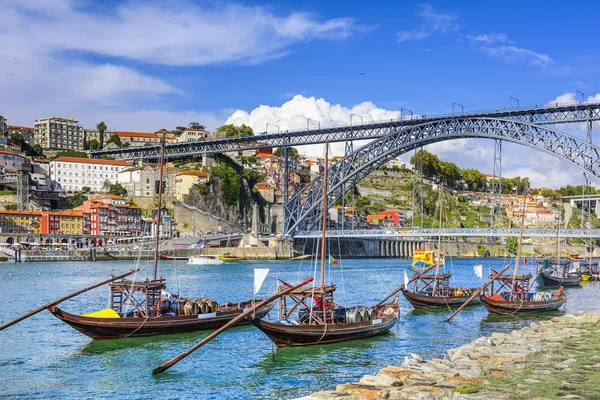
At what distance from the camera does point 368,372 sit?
16141mm

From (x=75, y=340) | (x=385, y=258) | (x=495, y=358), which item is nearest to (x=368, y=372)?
(x=495, y=358)

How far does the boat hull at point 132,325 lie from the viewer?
19.6 m

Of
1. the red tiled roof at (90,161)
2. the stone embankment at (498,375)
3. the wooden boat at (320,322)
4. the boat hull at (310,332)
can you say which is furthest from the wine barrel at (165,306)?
the red tiled roof at (90,161)

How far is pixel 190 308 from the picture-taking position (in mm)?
21594

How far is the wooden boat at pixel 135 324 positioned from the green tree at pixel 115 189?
7172 centimetres

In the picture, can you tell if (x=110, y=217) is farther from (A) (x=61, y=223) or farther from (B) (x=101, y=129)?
(B) (x=101, y=129)

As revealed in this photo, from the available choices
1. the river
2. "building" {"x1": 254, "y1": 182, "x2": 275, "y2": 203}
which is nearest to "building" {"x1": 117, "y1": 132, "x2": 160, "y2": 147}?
"building" {"x1": 254, "y1": 182, "x2": 275, "y2": 203}

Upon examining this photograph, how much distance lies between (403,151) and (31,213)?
40.9 m

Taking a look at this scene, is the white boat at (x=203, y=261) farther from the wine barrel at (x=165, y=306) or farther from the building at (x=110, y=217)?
the wine barrel at (x=165, y=306)

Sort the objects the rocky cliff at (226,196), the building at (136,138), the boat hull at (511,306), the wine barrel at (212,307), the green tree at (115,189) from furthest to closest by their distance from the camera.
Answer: the building at (136,138), the green tree at (115,189), the rocky cliff at (226,196), the boat hull at (511,306), the wine barrel at (212,307)

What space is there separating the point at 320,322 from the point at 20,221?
64.1 meters

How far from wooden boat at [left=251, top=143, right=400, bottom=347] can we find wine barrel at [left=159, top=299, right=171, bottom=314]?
3852 mm

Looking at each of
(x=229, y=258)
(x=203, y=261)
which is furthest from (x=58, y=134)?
(x=203, y=261)

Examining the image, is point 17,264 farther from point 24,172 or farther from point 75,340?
point 75,340
